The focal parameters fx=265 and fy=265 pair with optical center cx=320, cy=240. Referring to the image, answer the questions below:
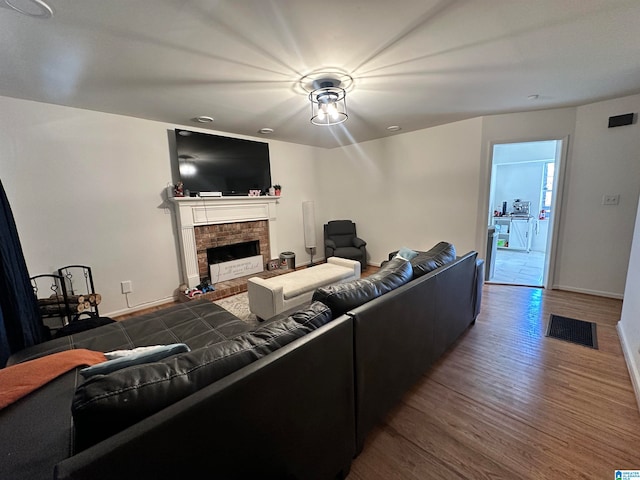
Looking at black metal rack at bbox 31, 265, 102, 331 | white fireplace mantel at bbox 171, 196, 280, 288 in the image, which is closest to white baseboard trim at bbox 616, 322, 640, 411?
white fireplace mantel at bbox 171, 196, 280, 288

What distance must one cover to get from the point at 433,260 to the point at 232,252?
3.25 meters

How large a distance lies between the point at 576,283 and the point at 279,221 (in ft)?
14.5

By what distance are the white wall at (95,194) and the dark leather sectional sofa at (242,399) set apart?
1663mm

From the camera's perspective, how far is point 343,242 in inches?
201

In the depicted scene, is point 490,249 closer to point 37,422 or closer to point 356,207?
point 356,207

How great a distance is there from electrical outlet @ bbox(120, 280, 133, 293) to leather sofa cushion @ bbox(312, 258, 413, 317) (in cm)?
296

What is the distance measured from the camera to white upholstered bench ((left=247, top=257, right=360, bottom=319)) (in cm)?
262

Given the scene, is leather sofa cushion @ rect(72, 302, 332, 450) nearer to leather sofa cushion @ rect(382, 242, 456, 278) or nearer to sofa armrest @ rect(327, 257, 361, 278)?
leather sofa cushion @ rect(382, 242, 456, 278)

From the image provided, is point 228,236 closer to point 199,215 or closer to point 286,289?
point 199,215

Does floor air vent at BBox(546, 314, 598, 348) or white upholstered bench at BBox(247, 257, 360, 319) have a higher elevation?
white upholstered bench at BBox(247, 257, 360, 319)

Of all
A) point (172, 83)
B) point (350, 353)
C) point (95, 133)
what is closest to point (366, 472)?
point (350, 353)

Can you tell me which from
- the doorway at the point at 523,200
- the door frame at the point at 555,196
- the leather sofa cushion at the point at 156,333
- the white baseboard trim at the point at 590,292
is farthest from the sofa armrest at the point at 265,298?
the doorway at the point at 523,200

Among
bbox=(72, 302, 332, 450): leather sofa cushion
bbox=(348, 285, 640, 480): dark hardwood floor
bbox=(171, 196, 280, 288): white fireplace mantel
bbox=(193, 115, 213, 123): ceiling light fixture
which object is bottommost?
bbox=(348, 285, 640, 480): dark hardwood floor

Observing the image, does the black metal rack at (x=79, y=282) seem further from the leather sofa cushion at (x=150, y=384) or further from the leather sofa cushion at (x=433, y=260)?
the leather sofa cushion at (x=433, y=260)
